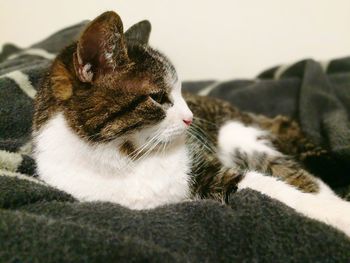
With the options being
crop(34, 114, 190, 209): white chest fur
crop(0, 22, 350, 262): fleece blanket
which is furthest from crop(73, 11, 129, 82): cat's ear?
crop(0, 22, 350, 262): fleece blanket

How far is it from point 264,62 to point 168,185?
1.02m

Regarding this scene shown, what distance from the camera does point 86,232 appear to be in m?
0.60

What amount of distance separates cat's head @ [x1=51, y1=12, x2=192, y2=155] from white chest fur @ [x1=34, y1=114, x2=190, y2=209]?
36mm

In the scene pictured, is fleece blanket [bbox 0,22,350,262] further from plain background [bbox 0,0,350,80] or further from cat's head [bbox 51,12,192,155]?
plain background [bbox 0,0,350,80]

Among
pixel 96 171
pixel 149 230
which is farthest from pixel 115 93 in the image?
pixel 149 230

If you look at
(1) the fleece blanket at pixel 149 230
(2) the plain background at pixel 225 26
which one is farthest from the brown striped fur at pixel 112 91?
(2) the plain background at pixel 225 26

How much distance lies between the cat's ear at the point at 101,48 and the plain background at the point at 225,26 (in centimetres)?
78

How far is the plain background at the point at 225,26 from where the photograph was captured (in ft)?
5.16

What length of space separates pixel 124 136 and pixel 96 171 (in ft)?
0.33

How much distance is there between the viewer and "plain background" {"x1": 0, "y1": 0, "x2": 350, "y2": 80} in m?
1.57

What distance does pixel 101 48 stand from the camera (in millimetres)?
745

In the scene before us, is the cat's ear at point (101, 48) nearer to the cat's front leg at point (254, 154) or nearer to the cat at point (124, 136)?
the cat at point (124, 136)

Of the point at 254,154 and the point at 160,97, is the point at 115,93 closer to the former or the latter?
the point at 160,97

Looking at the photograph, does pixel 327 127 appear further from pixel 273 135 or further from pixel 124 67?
pixel 124 67
